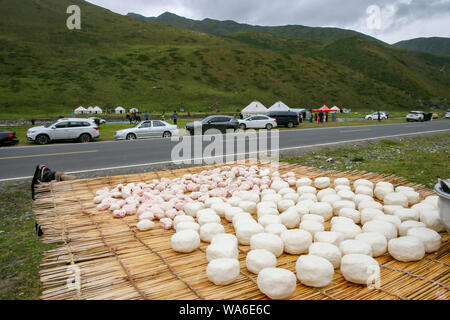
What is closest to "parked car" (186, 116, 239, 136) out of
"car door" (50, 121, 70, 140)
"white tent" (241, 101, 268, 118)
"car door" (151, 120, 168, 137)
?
"car door" (151, 120, 168, 137)

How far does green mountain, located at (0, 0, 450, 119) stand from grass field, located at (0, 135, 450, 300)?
4371cm

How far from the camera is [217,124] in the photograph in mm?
21125

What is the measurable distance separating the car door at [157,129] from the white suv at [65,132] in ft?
10.8

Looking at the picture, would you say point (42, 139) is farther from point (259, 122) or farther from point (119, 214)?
point (259, 122)

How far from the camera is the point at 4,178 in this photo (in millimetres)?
7211

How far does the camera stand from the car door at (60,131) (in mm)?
15953

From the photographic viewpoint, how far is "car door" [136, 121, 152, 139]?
17.1m

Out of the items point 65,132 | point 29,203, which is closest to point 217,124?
point 65,132

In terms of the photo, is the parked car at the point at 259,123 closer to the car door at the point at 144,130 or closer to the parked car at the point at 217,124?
the parked car at the point at 217,124

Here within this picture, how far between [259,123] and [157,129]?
1002 centimetres

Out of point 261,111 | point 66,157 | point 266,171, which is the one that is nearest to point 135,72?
point 261,111

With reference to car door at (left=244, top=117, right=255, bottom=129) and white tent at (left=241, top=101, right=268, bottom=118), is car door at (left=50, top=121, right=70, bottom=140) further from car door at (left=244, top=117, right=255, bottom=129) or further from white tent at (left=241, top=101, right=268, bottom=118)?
white tent at (left=241, top=101, right=268, bottom=118)

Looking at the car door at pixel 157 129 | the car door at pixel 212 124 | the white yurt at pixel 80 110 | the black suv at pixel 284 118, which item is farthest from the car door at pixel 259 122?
the white yurt at pixel 80 110

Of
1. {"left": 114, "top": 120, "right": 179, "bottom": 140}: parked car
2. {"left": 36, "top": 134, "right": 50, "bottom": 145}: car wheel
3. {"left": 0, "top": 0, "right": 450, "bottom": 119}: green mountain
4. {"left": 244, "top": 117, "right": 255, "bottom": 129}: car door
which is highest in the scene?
{"left": 0, "top": 0, "right": 450, "bottom": 119}: green mountain
